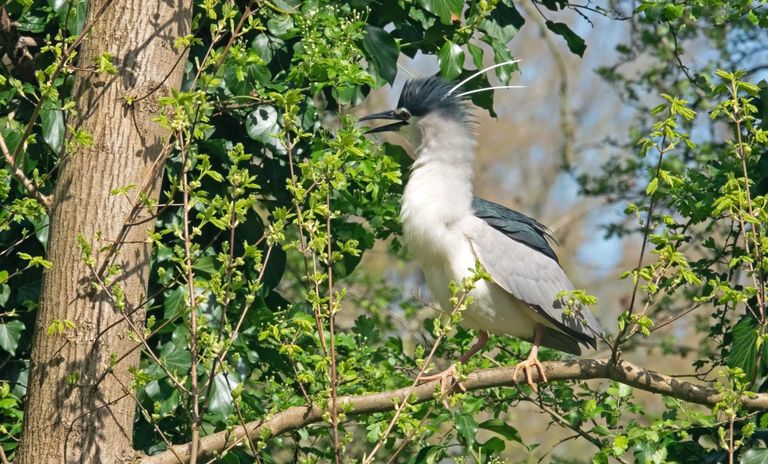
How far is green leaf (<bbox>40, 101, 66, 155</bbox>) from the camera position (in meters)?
3.70

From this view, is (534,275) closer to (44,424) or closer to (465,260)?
(465,260)

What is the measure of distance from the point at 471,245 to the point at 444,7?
3.46ft

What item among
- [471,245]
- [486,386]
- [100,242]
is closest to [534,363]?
[486,386]

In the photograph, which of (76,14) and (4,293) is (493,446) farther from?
(76,14)

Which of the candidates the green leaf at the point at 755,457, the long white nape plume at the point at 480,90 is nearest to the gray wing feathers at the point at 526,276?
the long white nape plume at the point at 480,90

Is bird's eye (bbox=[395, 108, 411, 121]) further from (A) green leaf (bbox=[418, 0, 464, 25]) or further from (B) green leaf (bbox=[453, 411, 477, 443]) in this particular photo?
(B) green leaf (bbox=[453, 411, 477, 443])

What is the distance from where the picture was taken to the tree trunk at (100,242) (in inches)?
125

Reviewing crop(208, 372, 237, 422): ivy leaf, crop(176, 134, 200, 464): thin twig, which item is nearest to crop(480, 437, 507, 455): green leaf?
crop(208, 372, 237, 422): ivy leaf

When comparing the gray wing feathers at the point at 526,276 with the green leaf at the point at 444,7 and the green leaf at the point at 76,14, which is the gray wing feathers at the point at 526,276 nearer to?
the green leaf at the point at 444,7

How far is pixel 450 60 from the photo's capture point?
13.5 ft

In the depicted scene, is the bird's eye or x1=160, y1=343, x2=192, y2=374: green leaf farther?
the bird's eye

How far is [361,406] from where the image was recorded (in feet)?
11.1

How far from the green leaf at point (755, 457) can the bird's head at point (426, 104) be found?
82.7 inches

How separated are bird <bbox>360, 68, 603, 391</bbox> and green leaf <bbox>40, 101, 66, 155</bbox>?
142 centimetres
